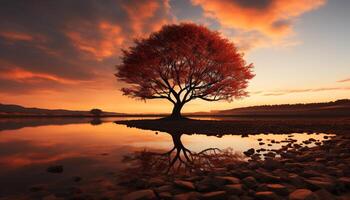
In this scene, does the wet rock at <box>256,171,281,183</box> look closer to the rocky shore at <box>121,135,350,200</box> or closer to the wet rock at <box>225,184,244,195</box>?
the rocky shore at <box>121,135,350,200</box>

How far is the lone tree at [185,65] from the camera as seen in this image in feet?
94.1

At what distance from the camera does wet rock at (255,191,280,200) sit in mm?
3866

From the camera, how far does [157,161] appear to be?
752cm

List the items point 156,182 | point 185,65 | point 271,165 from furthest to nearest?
point 185,65, point 271,165, point 156,182

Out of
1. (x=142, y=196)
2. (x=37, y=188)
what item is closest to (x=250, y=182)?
(x=142, y=196)

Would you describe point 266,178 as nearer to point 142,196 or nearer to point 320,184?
point 320,184

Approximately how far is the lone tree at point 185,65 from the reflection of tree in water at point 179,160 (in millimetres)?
20688

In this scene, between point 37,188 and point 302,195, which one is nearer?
point 302,195

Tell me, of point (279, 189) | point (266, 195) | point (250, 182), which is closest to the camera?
point (266, 195)

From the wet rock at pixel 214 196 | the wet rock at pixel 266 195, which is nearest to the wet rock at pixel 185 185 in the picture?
the wet rock at pixel 214 196

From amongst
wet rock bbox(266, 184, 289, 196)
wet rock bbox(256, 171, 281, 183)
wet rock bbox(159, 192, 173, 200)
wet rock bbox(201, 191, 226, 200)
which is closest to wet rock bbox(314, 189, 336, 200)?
wet rock bbox(266, 184, 289, 196)

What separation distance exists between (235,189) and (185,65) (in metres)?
26.1

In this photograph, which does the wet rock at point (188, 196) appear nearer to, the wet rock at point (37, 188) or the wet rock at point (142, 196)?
the wet rock at point (142, 196)

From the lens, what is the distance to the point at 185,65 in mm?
29672
